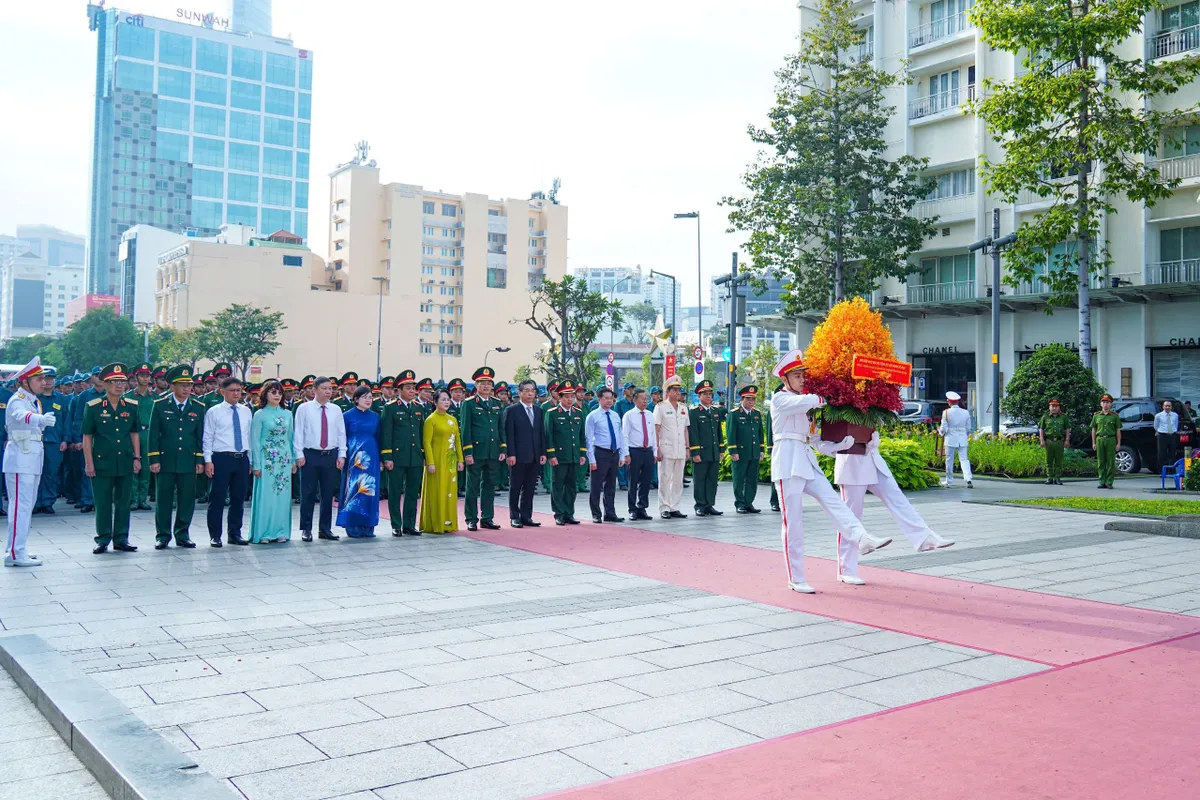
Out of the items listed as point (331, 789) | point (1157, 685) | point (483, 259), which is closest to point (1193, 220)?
point (1157, 685)

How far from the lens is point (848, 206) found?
36.8 meters

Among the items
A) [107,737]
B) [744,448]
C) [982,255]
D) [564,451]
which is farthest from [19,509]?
[982,255]

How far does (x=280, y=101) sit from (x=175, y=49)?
17044 mm

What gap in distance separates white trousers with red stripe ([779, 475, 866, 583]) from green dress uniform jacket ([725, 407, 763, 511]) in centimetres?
683

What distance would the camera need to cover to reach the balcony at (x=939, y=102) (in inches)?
1676

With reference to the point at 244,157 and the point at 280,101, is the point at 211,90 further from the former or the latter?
the point at 280,101

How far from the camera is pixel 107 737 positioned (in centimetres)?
465

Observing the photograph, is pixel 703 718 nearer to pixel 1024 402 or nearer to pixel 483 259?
pixel 1024 402

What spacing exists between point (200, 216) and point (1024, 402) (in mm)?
150017

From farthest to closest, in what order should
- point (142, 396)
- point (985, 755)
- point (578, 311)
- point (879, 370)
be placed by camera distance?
point (578, 311) → point (142, 396) → point (879, 370) → point (985, 755)

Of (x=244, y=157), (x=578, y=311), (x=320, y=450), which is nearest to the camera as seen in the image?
(x=320, y=450)

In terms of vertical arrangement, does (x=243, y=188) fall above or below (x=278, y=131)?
below

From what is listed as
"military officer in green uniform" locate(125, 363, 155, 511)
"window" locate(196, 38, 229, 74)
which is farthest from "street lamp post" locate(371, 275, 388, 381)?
"military officer in green uniform" locate(125, 363, 155, 511)

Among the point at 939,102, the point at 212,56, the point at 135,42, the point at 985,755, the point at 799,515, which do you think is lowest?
the point at 985,755
